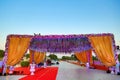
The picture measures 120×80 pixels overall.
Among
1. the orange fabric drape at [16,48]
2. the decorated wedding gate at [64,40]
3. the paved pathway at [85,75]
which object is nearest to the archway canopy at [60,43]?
the decorated wedding gate at [64,40]

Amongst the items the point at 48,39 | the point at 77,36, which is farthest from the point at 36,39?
the point at 77,36

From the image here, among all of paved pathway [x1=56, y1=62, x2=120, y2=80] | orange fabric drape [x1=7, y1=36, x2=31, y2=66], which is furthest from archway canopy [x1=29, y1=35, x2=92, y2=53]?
paved pathway [x1=56, y1=62, x2=120, y2=80]

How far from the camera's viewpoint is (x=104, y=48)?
515 inches

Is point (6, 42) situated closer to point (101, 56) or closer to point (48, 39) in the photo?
point (48, 39)

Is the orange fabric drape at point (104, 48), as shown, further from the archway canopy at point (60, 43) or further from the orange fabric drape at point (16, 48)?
the orange fabric drape at point (16, 48)

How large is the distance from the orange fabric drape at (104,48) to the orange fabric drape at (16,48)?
15.5ft

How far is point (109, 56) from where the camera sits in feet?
42.6

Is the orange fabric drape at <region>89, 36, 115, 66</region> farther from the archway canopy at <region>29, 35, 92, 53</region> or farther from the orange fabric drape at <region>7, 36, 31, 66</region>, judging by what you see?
the orange fabric drape at <region>7, 36, 31, 66</region>

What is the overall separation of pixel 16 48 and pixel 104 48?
6.26 m

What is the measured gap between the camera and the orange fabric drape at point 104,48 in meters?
12.9

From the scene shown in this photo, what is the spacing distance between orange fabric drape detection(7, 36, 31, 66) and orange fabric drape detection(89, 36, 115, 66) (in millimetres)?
4734

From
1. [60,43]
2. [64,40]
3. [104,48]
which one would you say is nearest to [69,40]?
[64,40]

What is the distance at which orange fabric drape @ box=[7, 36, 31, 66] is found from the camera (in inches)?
509

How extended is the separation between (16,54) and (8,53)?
23.8 inches
